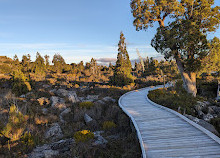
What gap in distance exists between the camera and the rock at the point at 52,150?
17.6ft

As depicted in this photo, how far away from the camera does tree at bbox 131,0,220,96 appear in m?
12.7

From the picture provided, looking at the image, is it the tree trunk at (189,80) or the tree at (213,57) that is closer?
the tree at (213,57)

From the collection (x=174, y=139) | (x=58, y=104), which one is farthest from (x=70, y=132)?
(x=174, y=139)

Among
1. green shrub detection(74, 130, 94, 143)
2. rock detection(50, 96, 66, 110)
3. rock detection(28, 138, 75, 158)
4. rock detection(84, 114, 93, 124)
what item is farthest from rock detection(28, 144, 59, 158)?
rock detection(50, 96, 66, 110)

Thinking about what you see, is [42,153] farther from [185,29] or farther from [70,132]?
[185,29]

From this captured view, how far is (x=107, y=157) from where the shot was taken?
5.24 meters

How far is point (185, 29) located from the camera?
12.8 m

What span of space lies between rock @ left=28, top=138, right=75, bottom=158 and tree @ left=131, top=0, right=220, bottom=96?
12.1 metres

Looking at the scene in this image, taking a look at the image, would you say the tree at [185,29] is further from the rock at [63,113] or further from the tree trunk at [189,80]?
the rock at [63,113]

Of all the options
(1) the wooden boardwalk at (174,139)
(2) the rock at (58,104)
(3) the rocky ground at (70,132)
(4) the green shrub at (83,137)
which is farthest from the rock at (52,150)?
(2) the rock at (58,104)

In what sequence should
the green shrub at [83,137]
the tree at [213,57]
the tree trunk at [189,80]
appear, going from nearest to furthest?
the green shrub at [83,137], the tree at [213,57], the tree trunk at [189,80]

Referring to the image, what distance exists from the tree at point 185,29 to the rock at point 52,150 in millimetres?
12059

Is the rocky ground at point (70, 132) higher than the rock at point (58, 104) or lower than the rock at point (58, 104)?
lower

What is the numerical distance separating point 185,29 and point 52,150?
1428 cm
